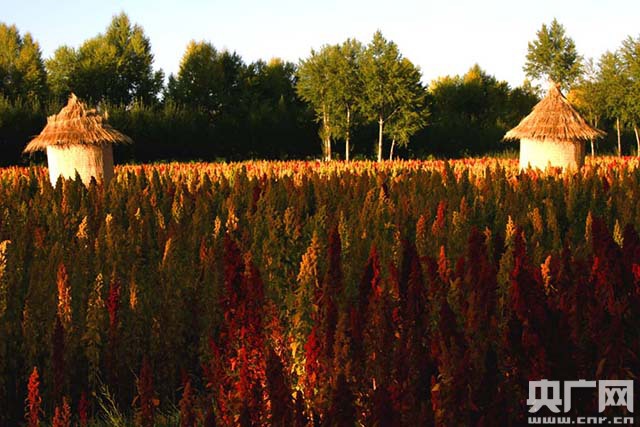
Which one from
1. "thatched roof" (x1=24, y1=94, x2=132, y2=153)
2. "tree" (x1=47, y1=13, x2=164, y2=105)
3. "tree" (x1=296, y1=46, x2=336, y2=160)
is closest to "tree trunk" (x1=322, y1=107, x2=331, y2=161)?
"tree" (x1=296, y1=46, x2=336, y2=160)

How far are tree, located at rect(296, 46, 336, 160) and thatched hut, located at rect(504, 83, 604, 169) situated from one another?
21.7m

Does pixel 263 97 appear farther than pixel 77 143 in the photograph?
Yes

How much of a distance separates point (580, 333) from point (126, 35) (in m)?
48.6

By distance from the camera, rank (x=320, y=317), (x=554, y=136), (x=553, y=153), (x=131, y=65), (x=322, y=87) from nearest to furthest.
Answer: (x=320, y=317), (x=554, y=136), (x=553, y=153), (x=322, y=87), (x=131, y=65)

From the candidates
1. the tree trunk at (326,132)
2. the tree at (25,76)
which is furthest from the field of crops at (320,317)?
the tree at (25,76)

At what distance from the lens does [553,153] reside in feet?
53.3

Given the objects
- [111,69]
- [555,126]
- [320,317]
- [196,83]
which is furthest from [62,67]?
[320,317]

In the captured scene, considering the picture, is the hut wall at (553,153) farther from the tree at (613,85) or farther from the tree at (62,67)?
the tree at (62,67)

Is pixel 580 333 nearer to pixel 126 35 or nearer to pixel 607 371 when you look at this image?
pixel 607 371

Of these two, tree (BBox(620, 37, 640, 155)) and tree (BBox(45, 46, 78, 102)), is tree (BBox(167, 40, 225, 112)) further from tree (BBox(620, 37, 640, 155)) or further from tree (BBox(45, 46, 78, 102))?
tree (BBox(620, 37, 640, 155))

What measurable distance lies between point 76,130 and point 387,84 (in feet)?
82.7

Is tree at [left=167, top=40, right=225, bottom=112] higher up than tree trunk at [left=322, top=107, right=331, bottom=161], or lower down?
higher up

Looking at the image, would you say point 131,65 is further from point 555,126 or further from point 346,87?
point 555,126

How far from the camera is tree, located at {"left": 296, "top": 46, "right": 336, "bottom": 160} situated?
38500mm
